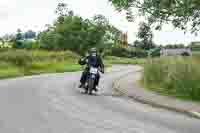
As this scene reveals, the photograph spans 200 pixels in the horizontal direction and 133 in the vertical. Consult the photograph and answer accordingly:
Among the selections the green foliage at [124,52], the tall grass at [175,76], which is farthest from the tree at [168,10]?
the green foliage at [124,52]

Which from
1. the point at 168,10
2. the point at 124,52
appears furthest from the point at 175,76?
the point at 124,52

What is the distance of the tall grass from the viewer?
16.6m

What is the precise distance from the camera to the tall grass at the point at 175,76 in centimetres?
1665

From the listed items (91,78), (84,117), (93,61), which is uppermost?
(93,61)

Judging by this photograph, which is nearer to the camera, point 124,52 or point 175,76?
point 175,76

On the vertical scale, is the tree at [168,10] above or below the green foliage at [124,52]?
above

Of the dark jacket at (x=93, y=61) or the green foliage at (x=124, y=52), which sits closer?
the dark jacket at (x=93, y=61)

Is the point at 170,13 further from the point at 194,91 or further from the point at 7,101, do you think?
the point at 7,101

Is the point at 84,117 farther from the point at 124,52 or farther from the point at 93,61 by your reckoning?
the point at 124,52

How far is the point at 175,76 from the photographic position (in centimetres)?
1825

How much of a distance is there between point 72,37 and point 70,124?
2734 inches

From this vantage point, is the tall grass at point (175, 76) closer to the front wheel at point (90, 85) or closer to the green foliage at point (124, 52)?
the front wheel at point (90, 85)

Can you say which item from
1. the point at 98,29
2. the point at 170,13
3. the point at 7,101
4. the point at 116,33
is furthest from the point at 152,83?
the point at 116,33

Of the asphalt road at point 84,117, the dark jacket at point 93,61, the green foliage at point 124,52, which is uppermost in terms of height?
the dark jacket at point 93,61
